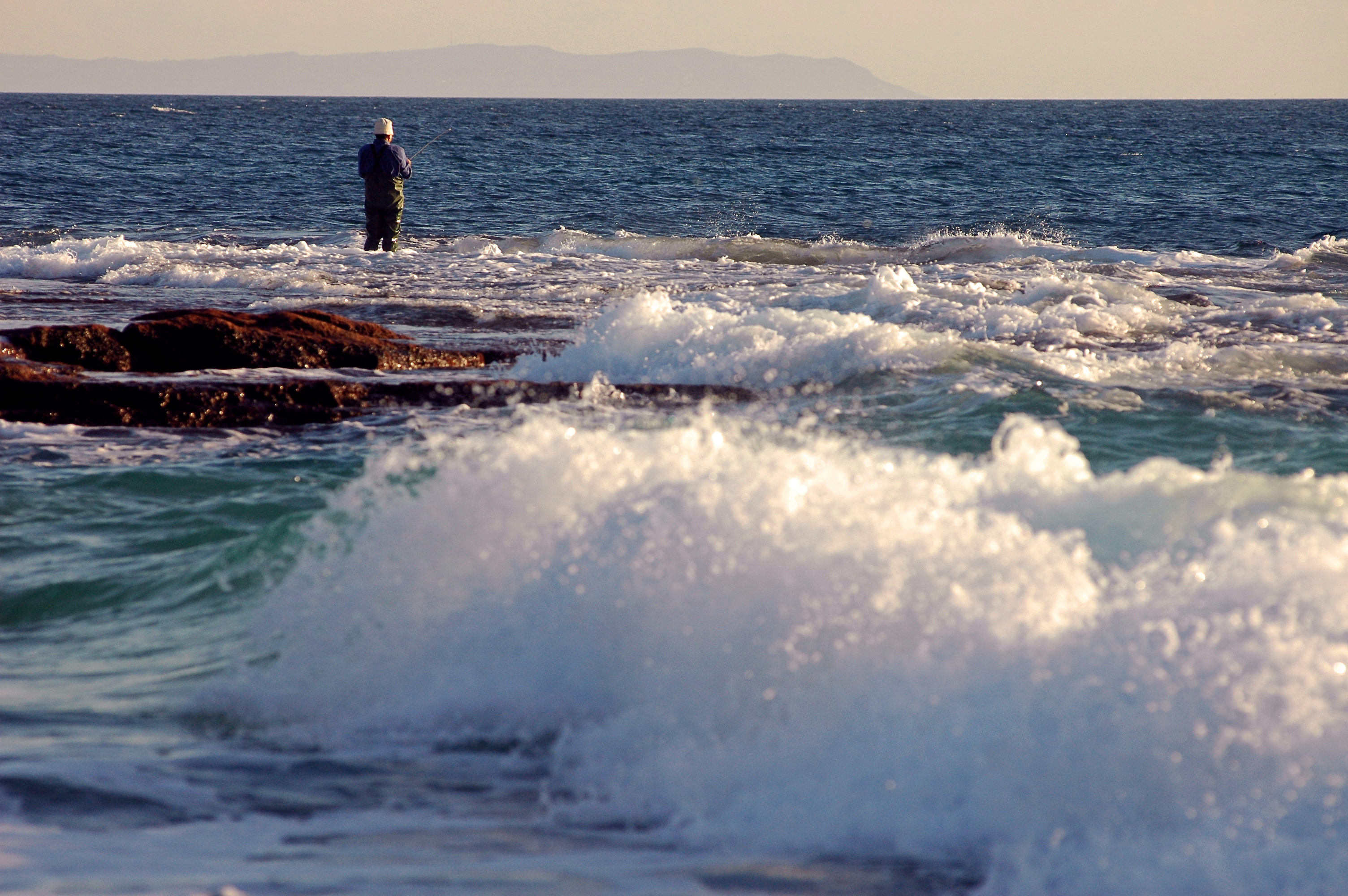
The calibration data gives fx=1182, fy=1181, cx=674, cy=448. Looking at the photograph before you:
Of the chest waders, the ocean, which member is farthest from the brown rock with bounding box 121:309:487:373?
the chest waders

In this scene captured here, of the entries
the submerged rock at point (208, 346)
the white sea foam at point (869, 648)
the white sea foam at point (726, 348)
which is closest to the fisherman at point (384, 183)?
the submerged rock at point (208, 346)

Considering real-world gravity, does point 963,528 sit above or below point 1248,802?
above

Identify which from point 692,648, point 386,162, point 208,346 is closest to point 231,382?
point 208,346

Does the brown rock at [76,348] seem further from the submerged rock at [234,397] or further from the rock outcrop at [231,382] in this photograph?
the submerged rock at [234,397]

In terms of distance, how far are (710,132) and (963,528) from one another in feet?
186

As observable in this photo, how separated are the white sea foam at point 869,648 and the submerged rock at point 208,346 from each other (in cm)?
409

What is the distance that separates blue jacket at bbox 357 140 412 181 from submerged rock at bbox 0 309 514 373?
279 inches

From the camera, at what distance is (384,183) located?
622 inches

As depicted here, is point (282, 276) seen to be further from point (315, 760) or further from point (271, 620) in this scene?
point (315, 760)

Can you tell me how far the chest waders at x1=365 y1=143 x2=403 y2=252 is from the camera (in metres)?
15.4

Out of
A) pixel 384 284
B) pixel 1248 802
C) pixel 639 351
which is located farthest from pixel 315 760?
pixel 384 284

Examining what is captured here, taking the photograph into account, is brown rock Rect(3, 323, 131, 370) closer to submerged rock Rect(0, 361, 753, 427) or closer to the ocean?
submerged rock Rect(0, 361, 753, 427)

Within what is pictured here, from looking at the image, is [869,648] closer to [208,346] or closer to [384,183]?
[208,346]

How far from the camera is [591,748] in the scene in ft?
10.9
